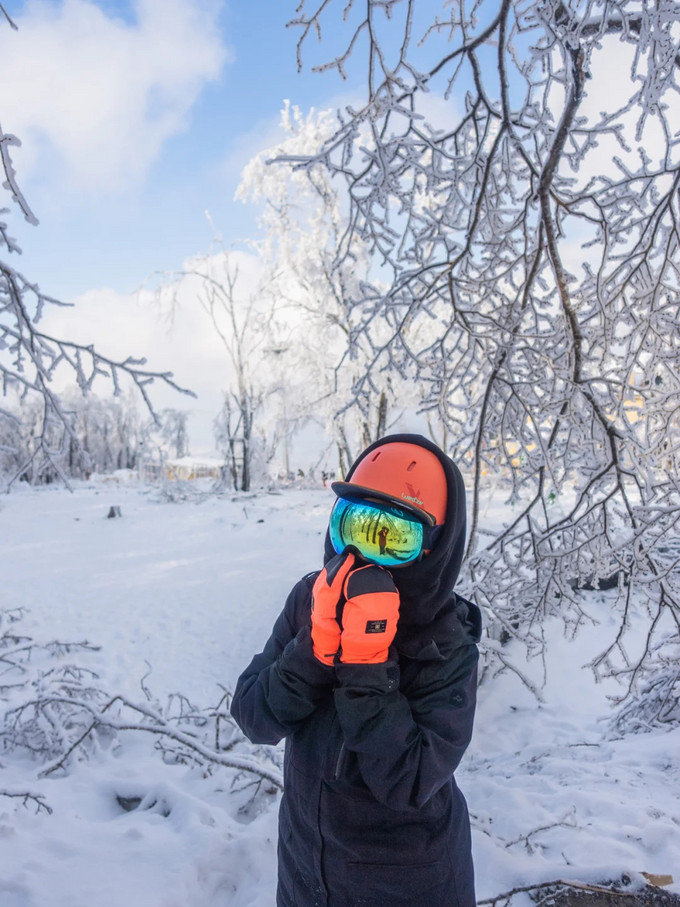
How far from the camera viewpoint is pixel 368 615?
1149mm

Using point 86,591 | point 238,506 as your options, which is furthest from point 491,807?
point 238,506

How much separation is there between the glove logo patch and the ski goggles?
0.14 m

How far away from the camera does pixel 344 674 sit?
1188 millimetres

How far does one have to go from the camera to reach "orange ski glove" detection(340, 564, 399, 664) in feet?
3.75

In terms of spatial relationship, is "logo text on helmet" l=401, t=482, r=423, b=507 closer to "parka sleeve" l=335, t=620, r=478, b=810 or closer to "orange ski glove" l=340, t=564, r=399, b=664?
"orange ski glove" l=340, t=564, r=399, b=664

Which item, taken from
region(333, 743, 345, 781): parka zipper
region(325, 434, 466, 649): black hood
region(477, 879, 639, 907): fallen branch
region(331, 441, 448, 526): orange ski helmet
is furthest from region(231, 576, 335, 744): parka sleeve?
region(477, 879, 639, 907): fallen branch

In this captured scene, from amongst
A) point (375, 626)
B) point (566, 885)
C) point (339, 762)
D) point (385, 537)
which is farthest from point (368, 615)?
point (566, 885)

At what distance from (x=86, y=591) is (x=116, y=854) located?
697 cm

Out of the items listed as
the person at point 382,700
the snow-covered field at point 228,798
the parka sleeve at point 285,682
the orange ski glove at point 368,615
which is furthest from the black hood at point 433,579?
the snow-covered field at point 228,798

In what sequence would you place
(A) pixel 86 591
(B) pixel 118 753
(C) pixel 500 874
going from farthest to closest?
1. (A) pixel 86 591
2. (B) pixel 118 753
3. (C) pixel 500 874

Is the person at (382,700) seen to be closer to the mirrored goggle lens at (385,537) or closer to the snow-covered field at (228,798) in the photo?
the mirrored goggle lens at (385,537)

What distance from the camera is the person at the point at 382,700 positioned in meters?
1.18

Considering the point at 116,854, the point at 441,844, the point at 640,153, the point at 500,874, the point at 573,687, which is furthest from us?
the point at 573,687

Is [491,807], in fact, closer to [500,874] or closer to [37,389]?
[500,874]
